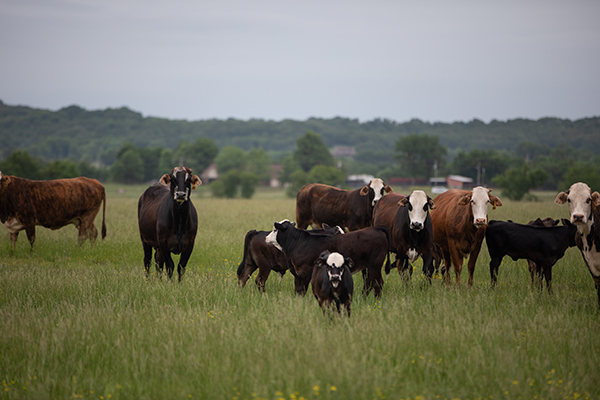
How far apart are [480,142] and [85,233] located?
180032 mm

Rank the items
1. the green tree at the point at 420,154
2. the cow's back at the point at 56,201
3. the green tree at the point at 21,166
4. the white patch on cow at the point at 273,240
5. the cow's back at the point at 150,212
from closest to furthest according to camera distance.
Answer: the white patch on cow at the point at 273,240 < the cow's back at the point at 150,212 < the cow's back at the point at 56,201 < the green tree at the point at 21,166 < the green tree at the point at 420,154

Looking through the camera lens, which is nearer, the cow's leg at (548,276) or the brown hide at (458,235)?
the cow's leg at (548,276)

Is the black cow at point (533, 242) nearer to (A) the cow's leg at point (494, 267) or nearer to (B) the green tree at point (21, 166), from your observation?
(A) the cow's leg at point (494, 267)

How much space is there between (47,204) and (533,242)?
462 inches

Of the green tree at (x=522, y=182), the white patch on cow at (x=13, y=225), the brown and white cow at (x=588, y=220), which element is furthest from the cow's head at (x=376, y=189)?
the green tree at (x=522, y=182)

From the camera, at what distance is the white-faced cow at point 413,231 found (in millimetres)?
8234

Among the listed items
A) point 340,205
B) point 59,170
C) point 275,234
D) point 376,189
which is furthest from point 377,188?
point 59,170

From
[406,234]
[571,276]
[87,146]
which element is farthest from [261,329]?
[87,146]

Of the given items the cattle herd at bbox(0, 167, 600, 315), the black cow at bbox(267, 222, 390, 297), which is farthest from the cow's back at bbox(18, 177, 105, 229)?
the black cow at bbox(267, 222, 390, 297)

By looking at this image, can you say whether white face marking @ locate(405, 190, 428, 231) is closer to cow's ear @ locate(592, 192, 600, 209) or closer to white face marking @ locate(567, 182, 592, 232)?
white face marking @ locate(567, 182, 592, 232)

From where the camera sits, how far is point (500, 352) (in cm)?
479

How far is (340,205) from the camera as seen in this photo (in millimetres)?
12477

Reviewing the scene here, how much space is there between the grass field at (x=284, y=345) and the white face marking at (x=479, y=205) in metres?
1.13

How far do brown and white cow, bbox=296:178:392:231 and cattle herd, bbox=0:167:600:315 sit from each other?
0.04 m
